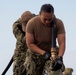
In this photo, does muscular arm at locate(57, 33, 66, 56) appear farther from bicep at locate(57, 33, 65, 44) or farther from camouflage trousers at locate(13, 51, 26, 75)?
camouflage trousers at locate(13, 51, 26, 75)

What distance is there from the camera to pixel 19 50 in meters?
12.5

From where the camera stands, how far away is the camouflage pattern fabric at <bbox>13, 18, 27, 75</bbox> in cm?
1224

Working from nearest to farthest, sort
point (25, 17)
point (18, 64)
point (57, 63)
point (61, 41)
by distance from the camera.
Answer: point (57, 63) → point (61, 41) → point (25, 17) → point (18, 64)

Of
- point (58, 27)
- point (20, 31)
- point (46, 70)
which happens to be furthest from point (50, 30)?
point (20, 31)

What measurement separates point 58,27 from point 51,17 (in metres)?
0.40

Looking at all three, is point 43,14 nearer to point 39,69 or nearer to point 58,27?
point 58,27

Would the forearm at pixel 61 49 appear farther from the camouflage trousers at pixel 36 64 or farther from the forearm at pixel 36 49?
the camouflage trousers at pixel 36 64

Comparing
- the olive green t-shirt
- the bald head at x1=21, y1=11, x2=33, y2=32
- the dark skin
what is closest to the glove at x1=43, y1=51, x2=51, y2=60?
the dark skin

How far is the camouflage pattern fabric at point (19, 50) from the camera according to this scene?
40.2ft

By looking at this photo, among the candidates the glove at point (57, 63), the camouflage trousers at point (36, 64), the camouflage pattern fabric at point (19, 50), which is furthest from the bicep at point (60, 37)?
the camouflage pattern fabric at point (19, 50)

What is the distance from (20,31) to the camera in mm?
Result: 12242

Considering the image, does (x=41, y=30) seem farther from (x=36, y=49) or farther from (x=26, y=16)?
(x=26, y=16)

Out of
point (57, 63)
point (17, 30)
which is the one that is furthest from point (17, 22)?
point (57, 63)

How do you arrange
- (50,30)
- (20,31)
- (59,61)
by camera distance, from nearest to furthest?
(59,61) < (50,30) < (20,31)
